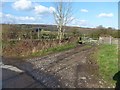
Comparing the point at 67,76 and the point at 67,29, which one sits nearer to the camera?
the point at 67,76

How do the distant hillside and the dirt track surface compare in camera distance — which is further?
the distant hillside

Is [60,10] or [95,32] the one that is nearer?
[60,10]

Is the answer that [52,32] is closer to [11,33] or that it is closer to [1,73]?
[11,33]

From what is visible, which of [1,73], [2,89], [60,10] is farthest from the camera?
[60,10]

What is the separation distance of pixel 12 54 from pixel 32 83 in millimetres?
10240

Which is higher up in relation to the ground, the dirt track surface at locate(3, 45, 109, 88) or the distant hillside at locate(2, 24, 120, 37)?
the distant hillside at locate(2, 24, 120, 37)

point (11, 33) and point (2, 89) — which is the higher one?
point (11, 33)

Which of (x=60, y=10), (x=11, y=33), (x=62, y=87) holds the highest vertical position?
(x=60, y=10)

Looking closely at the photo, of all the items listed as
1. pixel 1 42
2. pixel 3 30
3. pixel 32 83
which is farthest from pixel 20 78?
pixel 3 30

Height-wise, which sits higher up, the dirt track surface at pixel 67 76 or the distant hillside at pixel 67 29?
the distant hillside at pixel 67 29

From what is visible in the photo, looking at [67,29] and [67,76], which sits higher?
[67,29]

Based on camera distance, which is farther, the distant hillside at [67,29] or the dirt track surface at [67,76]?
the distant hillside at [67,29]

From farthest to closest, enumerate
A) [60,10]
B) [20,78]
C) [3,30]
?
1. [60,10]
2. [3,30]
3. [20,78]

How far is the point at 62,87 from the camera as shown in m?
8.41
